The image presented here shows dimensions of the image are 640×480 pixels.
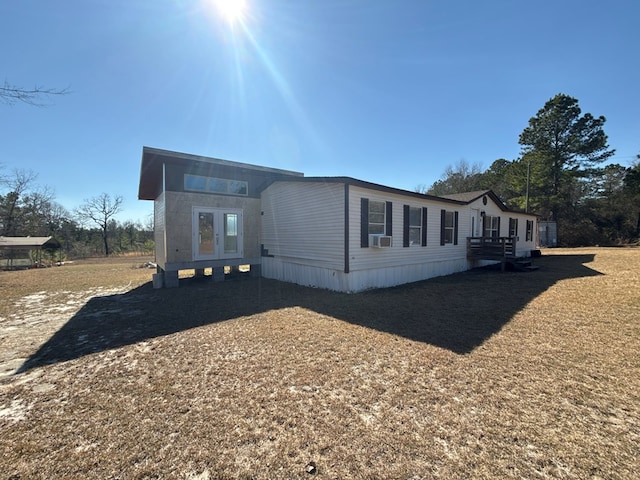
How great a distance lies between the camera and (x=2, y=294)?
9.27 meters

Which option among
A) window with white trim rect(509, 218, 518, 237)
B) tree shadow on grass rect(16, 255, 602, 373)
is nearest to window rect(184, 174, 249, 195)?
tree shadow on grass rect(16, 255, 602, 373)

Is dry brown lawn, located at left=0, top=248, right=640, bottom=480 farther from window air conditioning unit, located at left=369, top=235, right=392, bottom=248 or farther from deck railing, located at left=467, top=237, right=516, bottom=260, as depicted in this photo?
deck railing, located at left=467, top=237, right=516, bottom=260

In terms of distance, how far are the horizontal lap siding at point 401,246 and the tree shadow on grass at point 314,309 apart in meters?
0.89

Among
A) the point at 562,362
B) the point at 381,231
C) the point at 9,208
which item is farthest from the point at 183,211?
the point at 9,208

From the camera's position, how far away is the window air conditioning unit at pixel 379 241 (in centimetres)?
896

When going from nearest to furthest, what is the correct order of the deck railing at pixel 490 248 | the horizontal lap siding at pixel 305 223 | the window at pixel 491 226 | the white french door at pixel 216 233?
the horizontal lap siding at pixel 305 223, the white french door at pixel 216 233, the deck railing at pixel 490 248, the window at pixel 491 226

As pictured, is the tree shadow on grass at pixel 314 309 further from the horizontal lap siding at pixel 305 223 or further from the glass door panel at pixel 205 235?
the glass door panel at pixel 205 235

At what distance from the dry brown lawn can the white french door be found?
411 centimetres

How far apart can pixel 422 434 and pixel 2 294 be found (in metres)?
13.3

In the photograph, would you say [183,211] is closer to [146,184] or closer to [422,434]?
[146,184]

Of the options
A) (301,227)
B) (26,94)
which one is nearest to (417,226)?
(301,227)

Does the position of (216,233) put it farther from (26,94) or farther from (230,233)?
(26,94)

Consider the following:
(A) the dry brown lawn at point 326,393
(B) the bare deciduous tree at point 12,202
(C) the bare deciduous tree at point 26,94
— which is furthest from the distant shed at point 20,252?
(C) the bare deciduous tree at point 26,94

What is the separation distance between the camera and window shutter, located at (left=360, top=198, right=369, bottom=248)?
8805mm
